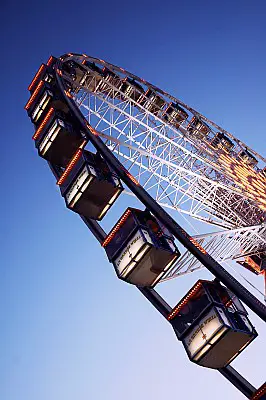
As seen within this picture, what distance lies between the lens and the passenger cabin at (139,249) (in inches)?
341

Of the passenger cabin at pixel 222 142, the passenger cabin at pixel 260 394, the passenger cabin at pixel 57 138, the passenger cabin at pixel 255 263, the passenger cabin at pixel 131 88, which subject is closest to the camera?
the passenger cabin at pixel 260 394

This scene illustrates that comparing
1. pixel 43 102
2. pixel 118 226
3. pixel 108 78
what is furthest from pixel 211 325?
pixel 108 78

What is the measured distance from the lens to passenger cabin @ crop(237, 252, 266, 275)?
29031mm

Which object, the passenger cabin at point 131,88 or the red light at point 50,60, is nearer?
the red light at point 50,60

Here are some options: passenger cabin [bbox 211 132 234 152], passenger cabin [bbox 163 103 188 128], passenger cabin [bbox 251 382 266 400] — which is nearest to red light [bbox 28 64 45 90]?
passenger cabin [bbox 163 103 188 128]

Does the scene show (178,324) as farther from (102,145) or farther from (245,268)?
(245,268)

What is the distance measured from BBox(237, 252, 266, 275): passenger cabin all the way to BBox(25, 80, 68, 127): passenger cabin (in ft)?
64.4

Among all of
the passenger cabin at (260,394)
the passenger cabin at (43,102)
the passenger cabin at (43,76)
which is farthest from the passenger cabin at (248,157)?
the passenger cabin at (260,394)

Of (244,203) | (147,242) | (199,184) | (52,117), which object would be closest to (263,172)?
(244,203)

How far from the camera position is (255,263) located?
3064cm

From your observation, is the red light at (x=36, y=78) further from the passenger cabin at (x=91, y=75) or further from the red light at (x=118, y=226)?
the red light at (x=118, y=226)

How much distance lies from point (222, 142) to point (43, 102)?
1562cm

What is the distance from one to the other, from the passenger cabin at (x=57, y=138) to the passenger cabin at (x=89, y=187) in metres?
1.39

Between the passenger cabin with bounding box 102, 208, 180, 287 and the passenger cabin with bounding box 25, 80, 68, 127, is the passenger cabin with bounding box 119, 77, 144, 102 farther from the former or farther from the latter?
the passenger cabin with bounding box 102, 208, 180, 287
